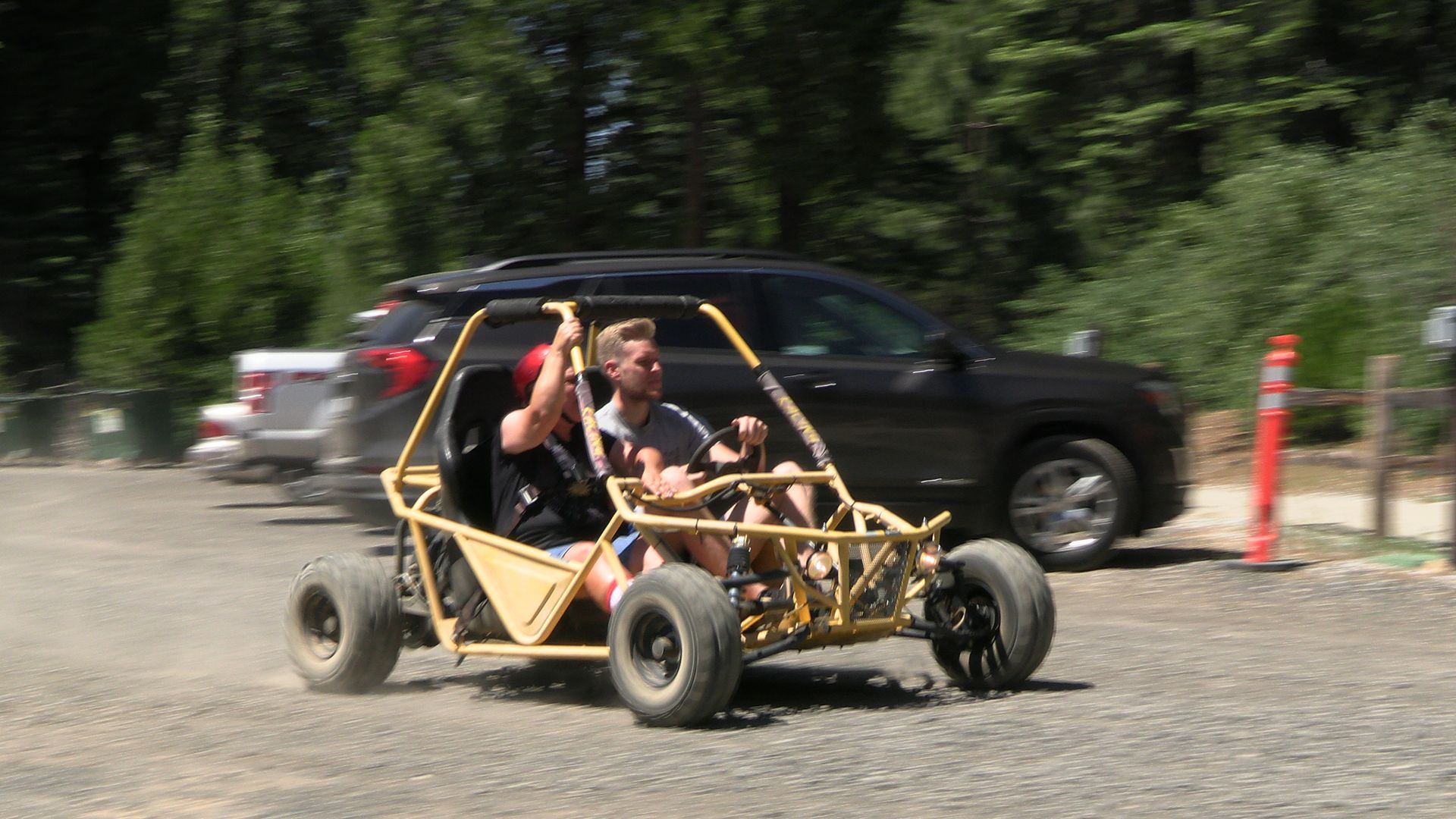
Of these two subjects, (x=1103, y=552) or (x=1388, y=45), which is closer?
(x=1103, y=552)

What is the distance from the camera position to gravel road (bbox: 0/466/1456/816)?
4.79 m

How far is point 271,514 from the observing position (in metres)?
14.4

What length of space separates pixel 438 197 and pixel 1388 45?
31.2ft

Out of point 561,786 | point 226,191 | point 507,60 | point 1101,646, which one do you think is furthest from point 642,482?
point 226,191

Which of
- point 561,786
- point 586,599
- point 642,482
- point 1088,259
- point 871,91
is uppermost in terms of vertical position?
point 871,91

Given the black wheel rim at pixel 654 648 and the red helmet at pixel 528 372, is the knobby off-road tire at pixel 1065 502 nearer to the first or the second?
the red helmet at pixel 528 372

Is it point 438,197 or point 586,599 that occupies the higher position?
point 438,197

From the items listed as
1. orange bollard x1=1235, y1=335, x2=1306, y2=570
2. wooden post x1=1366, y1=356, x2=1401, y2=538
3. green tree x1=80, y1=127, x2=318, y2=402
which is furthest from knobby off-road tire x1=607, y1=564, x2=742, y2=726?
green tree x1=80, y1=127, x2=318, y2=402

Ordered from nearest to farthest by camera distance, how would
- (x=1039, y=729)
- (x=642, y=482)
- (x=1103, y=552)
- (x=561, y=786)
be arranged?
(x=561, y=786)
(x=1039, y=729)
(x=642, y=482)
(x=1103, y=552)

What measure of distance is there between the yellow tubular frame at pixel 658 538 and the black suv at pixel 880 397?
3.23m

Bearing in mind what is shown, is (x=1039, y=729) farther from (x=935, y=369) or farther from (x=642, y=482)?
(x=935, y=369)

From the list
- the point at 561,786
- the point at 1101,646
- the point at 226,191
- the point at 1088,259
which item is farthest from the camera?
the point at 226,191

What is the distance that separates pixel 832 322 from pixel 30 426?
44.7 feet

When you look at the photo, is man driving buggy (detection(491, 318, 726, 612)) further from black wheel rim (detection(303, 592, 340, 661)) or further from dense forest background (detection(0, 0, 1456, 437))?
dense forest background (detection(0, 0, 1456, 437))
